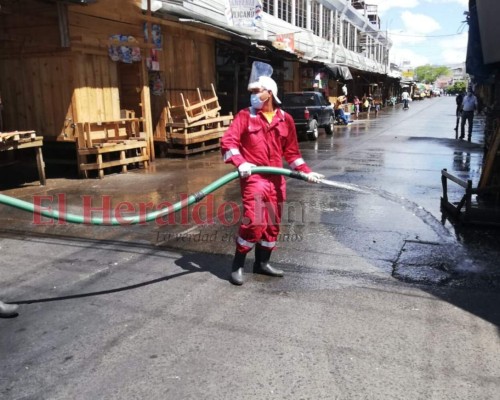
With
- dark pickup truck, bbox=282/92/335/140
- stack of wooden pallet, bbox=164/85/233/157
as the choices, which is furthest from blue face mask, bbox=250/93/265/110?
dark pickup truck, bbox=282/92/335/140

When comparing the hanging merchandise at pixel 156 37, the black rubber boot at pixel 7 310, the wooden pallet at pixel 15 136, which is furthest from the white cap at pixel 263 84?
the hanging merchandise at pixel 156 37

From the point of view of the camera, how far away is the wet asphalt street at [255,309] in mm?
3105


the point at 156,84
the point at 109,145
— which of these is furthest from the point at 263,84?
the point at 156,84

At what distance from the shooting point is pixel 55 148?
11094 millimetres

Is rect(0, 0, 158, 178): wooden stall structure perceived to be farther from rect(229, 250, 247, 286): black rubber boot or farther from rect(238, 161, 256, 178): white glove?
rect(238, 161, 256, 178): white glove

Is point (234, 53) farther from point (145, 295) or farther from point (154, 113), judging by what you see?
point (145, 295)

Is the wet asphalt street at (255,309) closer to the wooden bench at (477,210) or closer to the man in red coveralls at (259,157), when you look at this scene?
the wooden bench at (477,210)

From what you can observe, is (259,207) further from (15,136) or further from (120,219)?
(15,136)

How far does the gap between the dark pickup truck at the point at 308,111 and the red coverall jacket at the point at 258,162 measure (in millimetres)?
13910

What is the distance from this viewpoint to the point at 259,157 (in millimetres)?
4719

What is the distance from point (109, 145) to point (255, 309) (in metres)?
7.37

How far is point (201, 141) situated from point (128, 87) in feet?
8.55

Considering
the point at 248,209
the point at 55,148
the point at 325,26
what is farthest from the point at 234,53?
the point at 325,26

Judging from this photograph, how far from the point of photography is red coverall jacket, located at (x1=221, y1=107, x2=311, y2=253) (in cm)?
459
